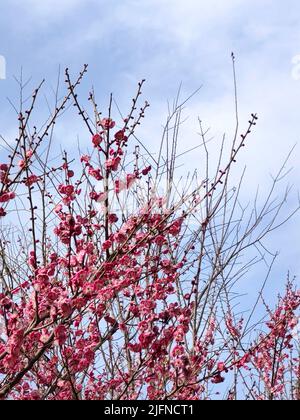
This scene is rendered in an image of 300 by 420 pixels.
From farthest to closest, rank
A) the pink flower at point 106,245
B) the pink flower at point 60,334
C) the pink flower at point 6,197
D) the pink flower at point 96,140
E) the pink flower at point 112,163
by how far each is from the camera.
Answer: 1. the pink flower at point 96,140
2. the pink flower at point 112,163
3. the pink flower at point 6,197
4. the pink flower at point 106,245
5. the pink flower at point 60,334

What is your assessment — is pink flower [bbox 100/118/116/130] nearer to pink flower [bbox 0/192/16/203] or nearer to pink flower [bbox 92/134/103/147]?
pink flower [bbox 92/134/103/147]

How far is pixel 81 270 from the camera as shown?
3.81 m

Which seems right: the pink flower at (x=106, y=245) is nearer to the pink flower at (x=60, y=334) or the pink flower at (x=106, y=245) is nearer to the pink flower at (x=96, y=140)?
the pink flower at (x=60, y=334)

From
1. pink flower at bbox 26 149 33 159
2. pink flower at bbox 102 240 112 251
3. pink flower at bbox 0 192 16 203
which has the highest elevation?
pink flower at bbox 26 149 33 159

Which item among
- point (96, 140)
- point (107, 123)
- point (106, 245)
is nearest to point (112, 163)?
point (96, 140)

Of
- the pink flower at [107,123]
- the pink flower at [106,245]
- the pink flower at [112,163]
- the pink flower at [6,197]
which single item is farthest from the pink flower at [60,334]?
the pink flower at [107,123]

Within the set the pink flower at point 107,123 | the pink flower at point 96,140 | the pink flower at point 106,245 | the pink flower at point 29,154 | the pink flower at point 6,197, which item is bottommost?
the pink flower at point 106,245

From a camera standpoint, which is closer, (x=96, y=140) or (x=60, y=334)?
(x=60, y=334)

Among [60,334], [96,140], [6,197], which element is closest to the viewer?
[60,334]

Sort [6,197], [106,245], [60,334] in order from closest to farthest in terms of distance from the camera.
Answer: [60,334] → [106,245] → [6,197]

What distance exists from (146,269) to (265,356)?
4248mm

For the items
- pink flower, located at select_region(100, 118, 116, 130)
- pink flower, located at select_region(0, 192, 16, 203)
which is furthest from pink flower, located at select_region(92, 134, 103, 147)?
pink flower, located at select_region(0, 192, 16, 203)

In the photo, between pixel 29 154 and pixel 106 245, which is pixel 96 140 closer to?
pixel 29 154
